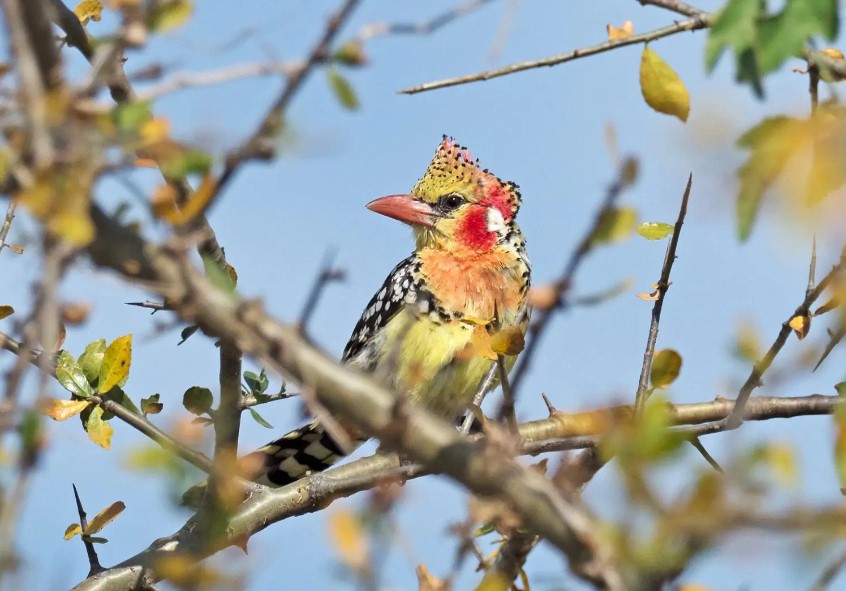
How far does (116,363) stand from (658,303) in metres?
1.76

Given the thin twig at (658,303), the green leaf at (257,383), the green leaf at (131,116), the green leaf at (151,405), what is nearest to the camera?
the green leaf at (131,116)

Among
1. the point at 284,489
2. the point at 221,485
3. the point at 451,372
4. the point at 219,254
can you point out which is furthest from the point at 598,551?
the point at 451,372

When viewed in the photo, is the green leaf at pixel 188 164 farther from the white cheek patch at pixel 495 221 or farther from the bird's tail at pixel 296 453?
the white cheek patch at pixel 495 221

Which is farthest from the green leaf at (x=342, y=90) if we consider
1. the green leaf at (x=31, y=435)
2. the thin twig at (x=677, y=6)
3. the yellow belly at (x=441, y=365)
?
the yellow belly at (x=441, y=365)

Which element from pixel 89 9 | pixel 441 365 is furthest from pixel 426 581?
pixel 441 365

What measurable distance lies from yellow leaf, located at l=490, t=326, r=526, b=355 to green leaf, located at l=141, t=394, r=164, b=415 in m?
1.74

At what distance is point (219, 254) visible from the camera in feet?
11.6

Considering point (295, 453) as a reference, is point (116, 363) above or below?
below

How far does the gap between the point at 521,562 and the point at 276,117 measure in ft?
5.46

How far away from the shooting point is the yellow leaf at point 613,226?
6.23 feet

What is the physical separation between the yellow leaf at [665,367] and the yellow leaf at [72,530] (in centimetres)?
218

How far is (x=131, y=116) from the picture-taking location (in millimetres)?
1748

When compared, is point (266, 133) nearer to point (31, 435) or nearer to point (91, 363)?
point (31, 435)

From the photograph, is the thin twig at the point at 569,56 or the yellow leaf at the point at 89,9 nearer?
the thin twig at the point at 569,56
